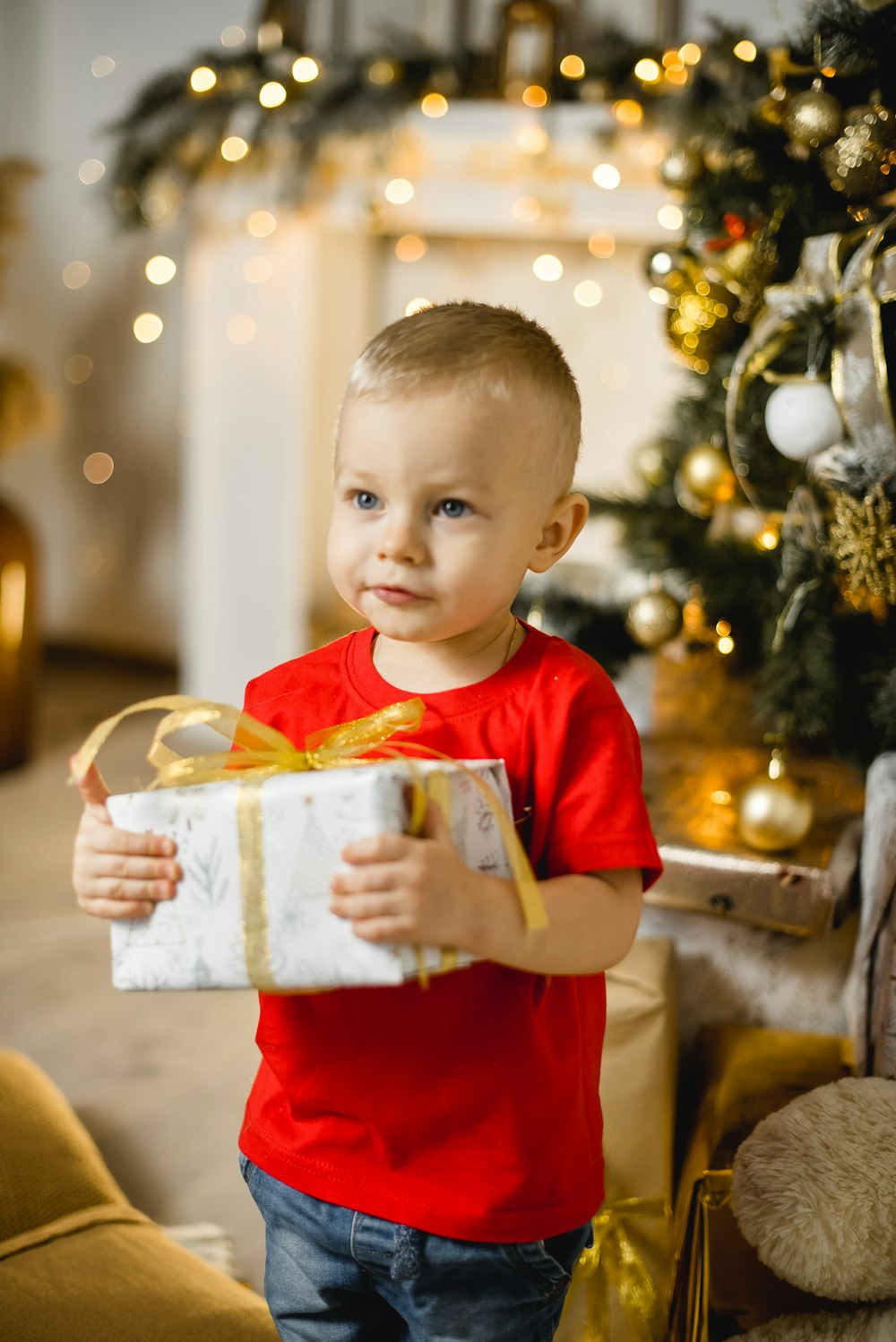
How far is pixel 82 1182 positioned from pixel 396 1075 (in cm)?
60

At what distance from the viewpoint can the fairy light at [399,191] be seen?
2.36 meters

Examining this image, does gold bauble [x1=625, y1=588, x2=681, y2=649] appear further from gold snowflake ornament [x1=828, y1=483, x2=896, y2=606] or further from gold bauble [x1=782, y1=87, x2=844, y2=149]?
gold bauble [x1=782, y1=87, x2=844, y2=149]

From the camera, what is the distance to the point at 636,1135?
1.03 metres

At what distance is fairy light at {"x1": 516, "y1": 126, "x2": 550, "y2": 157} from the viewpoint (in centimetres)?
217

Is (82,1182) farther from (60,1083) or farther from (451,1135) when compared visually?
(451,1135)

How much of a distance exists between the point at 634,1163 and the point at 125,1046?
0.73 m

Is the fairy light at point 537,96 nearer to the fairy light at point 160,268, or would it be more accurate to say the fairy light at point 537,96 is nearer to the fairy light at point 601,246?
the fairy light at point 601,246

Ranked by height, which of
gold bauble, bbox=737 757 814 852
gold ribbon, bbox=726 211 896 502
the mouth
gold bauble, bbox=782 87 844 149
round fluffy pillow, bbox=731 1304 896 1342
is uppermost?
gold bauble, bbox=782 87 844 149

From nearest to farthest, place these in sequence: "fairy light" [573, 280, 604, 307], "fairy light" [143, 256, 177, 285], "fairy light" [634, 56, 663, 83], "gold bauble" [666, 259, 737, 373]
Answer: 1. "gold bauble" [666, 259, 737, 373]
2. "fairy light" [634, 56, 663, 83]
3. "fairy light" [573, 280, 604, 307]
4. "fairy light" [143, 256, 177, 285]

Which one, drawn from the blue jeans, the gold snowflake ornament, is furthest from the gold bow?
the gold snowflake ornament

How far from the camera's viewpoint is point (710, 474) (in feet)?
4.39

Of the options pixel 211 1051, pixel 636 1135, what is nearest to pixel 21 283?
pixel 211 1051

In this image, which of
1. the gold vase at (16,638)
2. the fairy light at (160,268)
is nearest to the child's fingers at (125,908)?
the gold vase at (16,638)

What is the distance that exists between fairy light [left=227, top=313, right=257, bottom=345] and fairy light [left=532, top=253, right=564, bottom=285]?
0.66 metres
